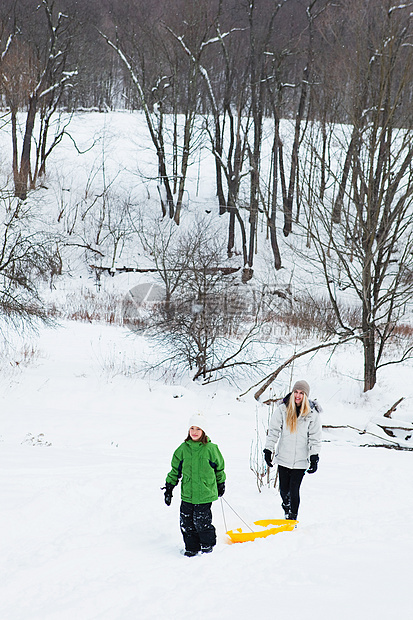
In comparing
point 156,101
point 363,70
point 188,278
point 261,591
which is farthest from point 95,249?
point 261,591

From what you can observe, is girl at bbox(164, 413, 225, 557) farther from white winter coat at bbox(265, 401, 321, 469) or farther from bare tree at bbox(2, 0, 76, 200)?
bare tree at bbox(2, 0, 76, 200)

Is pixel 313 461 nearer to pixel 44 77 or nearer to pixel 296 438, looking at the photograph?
pixel 296 438

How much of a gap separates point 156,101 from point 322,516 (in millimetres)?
26480

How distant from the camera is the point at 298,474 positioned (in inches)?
210

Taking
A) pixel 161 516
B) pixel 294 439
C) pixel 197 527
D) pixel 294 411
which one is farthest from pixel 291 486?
pixel 161 516

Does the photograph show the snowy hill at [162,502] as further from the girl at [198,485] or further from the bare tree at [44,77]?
the bare tree at [44,77]

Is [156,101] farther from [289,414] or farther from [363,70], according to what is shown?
[289,414]

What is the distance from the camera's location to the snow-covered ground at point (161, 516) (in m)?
3.33

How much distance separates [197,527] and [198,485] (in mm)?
390

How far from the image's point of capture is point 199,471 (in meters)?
4.51

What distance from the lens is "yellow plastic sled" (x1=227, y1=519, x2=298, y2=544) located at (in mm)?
4758

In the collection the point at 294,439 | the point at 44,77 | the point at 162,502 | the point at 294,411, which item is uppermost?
the point at 44,77

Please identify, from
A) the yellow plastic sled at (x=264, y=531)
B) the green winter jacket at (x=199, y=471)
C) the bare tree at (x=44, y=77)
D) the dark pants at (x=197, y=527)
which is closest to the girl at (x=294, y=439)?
the yellow plastic sled at (x=264, y=531)

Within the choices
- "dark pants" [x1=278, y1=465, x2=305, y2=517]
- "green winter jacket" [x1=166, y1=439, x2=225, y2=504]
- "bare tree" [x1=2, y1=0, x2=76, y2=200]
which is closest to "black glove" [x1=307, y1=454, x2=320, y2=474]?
"dark pants" [x1=278, y1=465, x2=305, y2=517]
